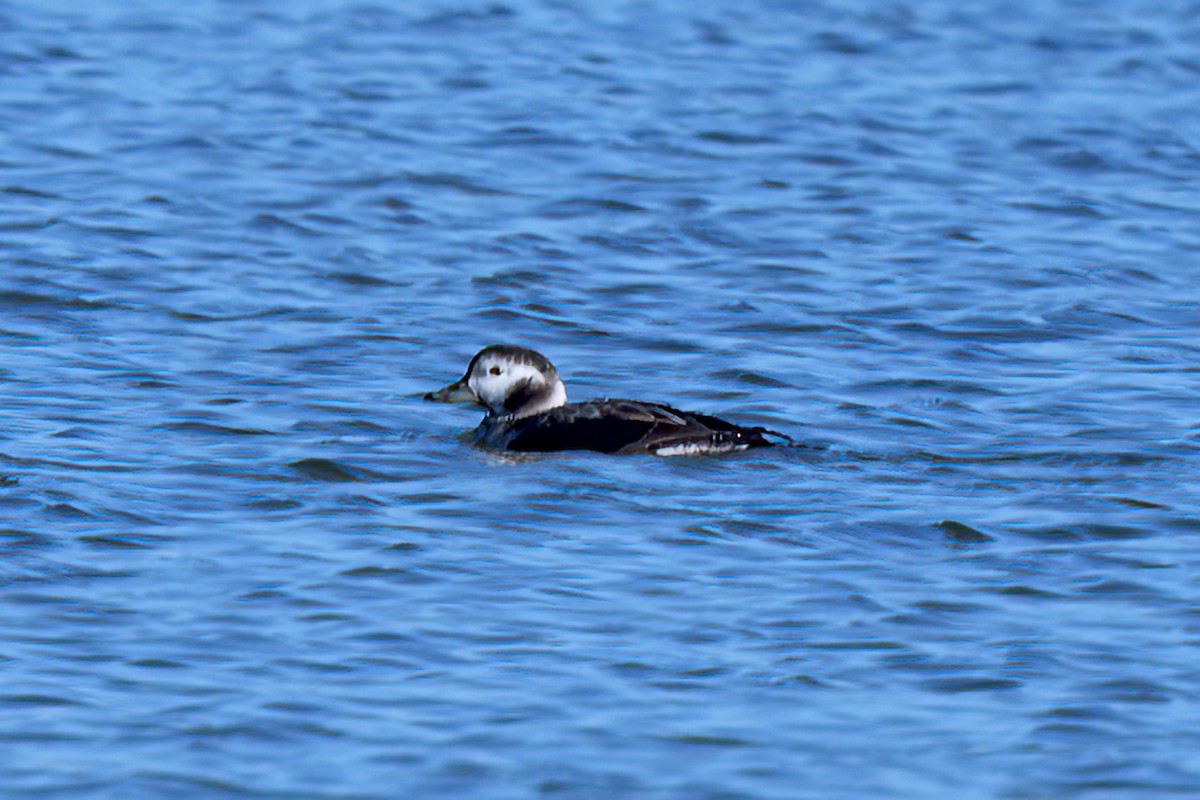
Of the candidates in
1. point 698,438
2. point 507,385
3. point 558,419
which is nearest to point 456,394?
point 507,385

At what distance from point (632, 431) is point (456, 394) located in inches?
57.4

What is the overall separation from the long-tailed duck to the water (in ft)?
0.45

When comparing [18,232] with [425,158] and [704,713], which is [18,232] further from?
[704,713]

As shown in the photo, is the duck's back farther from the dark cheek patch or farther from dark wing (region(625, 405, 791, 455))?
the dark cheek patch

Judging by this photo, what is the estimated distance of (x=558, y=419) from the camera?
11.5 meters

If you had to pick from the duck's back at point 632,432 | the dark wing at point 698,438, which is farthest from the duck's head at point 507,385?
the dark wing at point 698,438

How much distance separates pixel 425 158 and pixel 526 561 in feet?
37.0

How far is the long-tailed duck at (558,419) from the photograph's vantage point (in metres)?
11.1

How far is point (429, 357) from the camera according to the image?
46.0 feet

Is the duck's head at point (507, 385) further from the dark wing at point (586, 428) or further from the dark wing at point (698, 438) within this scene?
the dark wing at point (698, 438)

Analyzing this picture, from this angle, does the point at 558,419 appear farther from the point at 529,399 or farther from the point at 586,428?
the point at 529,399

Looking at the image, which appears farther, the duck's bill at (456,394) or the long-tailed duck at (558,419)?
the duck's bill at (456,394)

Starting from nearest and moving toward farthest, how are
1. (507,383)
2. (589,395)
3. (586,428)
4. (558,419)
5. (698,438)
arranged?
(698,438), (586,428), (558,419), (507,383), (589,395)

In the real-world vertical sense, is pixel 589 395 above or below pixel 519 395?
below
